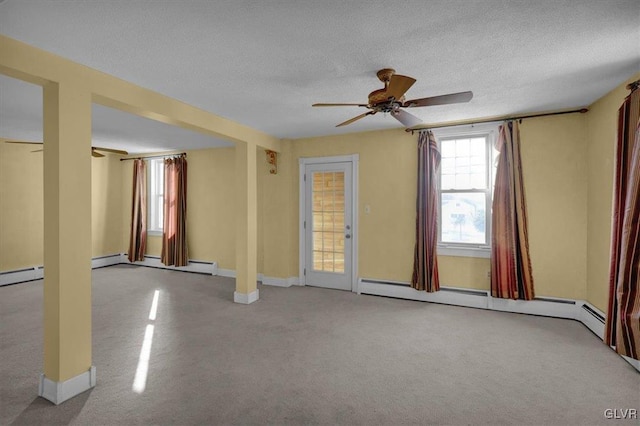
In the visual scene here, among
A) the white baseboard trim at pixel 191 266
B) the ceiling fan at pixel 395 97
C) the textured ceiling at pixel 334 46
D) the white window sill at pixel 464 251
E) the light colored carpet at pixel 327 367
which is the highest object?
the textured ceiling at pixel 334 46

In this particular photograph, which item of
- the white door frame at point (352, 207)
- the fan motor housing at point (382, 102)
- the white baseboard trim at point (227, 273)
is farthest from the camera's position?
the white baseboard trim at point (227, 273)

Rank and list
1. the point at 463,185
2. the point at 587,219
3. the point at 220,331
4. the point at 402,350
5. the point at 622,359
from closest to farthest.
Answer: the point at 622,359, the point at 402,350, the point at 220,331, the point at 587,219, the point at 463,185

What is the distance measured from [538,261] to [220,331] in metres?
3.91

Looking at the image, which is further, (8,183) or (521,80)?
(8,183)

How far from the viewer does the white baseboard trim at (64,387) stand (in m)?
2.29

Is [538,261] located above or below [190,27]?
below

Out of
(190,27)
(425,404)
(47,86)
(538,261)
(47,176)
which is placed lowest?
(425,404)

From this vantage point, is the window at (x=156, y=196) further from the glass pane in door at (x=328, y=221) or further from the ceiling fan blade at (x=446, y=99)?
the ceiling fan blade at (x=446, y=99)

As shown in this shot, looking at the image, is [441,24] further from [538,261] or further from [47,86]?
[538,261]

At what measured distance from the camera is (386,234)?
4957 mm

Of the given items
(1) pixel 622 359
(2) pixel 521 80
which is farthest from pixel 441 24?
(1) pixel 622 359

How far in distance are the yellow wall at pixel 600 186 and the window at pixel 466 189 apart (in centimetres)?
100

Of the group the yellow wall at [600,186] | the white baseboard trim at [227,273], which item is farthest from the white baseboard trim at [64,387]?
the yellow wall at [600,186]

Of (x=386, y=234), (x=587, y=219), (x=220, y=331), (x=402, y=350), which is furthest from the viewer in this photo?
(x=386, y=234)
